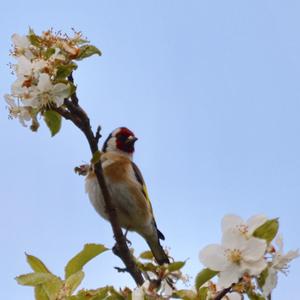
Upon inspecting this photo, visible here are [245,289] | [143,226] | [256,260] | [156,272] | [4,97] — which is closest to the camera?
[256,260]

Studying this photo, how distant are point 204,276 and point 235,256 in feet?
1.03

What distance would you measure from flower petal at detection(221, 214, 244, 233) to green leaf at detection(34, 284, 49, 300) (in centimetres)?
85

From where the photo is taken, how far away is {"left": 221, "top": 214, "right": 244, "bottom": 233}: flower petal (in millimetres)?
2207

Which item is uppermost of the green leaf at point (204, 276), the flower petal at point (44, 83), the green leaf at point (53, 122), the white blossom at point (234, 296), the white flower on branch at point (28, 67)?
the white flower on branch at point (28, 67)

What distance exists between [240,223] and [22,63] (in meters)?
1.17

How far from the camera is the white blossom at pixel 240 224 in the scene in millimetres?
2209

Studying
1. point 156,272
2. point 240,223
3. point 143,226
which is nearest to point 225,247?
point 240,223

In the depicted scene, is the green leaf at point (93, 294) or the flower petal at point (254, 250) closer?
the flower petal at point (254, 250)

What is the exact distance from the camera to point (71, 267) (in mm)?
2730

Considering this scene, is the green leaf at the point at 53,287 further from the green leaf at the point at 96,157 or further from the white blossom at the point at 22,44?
the white blossom at the point at 22,44

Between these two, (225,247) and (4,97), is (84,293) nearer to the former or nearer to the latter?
(225,247)

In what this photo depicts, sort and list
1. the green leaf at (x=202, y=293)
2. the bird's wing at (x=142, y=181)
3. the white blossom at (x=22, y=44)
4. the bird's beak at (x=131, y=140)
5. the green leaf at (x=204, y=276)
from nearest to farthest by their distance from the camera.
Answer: the green leaf at (x=204, y=276) < the green leaf at (x=202, y=293) < the white blossom at (x=22, y=44) < the bird's wing at (x=142, y=181) < the bird's beak at (x=131, y=140)

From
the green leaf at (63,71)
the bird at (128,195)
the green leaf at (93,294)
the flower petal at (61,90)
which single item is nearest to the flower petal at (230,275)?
the green leaf at (93,294)

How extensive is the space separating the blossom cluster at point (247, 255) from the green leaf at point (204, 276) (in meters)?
0.12
